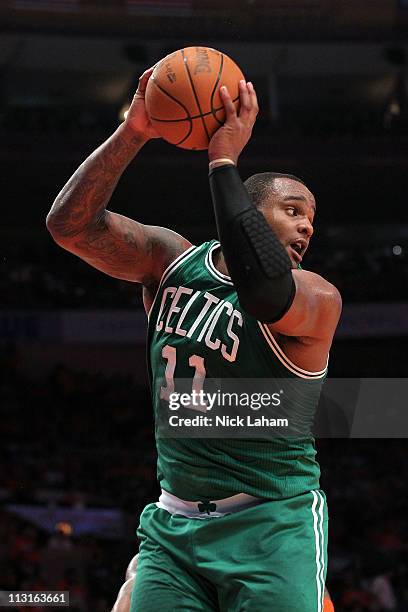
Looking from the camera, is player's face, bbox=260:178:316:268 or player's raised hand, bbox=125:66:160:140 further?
player's raised hand, bbox=125:66:160:140

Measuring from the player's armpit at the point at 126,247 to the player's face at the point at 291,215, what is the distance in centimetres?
45

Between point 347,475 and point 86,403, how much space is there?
4476mm

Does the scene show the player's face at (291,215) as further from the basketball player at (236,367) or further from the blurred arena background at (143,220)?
the blurred arena background at (143,220)

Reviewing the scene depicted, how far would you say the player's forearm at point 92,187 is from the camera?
322cm

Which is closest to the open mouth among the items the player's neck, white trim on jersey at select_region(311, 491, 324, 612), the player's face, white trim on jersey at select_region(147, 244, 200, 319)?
the player's face

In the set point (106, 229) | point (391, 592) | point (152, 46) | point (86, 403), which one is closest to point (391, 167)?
point (152, 46)

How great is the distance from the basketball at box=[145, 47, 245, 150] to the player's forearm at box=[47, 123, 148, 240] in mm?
236

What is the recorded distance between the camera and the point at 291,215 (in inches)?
120

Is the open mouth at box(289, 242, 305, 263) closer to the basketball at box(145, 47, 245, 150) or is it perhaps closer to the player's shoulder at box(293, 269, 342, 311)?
the player's shoulder at box(293, 269, 342, 311)

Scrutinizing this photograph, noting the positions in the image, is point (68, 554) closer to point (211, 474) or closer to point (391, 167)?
point (211, 474)

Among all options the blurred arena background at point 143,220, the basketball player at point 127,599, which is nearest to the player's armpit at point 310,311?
the basketball player at point 127,599

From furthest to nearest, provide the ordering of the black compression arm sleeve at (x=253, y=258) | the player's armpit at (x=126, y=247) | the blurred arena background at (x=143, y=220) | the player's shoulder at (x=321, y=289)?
the blurred arena background at (x=143, y=220)
the player's armpit at (x=126, y=247)
the player's shoulder at (x=321, y=289)
the black compression arm sleeve at (x=253, y=258)

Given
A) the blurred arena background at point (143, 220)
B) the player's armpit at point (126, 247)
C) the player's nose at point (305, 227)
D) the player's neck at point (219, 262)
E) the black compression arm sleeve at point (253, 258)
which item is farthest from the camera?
the blurred arena background at point (143, 220)

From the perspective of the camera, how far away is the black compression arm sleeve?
8.81 feet
